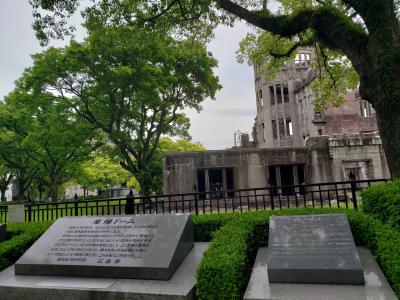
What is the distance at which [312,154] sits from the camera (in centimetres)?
1847

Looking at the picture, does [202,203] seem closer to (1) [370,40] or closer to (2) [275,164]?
(2) [275,164]

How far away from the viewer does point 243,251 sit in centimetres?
465

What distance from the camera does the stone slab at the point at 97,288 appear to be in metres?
4.14

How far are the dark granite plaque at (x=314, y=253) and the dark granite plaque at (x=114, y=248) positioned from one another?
175 cm

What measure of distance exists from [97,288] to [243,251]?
233 centimetres

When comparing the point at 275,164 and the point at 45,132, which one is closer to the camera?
the point at 275,164

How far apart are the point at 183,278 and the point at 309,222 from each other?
2398 millimetres

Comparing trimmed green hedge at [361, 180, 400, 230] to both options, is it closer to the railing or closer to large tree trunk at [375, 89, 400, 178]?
the railing

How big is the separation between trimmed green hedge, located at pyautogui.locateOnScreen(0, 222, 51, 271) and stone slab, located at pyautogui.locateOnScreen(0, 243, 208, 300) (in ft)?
2.69

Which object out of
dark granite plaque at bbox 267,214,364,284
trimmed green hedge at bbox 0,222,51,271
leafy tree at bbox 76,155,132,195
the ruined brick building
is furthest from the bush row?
leafy tree at bbox 76,155,132,195

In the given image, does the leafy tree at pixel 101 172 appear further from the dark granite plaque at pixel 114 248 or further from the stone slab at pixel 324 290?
the stone slab at pixel 324 290

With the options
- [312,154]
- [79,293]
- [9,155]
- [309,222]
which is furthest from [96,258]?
[9,155]

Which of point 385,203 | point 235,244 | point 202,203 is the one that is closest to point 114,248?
point 235,244

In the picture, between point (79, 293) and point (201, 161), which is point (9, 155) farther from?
point (79, 293)
